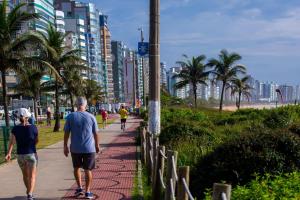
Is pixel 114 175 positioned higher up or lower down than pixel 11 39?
lower down

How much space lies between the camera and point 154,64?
44.7 ft

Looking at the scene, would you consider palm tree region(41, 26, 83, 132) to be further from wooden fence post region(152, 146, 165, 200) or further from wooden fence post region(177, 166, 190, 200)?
wooden fence post region(177, 166, 190, 200)

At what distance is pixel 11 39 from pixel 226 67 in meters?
36.6

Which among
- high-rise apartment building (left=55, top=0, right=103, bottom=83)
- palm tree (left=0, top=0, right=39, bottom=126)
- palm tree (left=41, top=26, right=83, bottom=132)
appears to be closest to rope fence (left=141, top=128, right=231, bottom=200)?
palm tree (left=0, top=0, right=39, bottom=126)

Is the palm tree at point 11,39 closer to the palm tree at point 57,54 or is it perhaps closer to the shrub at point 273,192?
the palm tree at point 57,54

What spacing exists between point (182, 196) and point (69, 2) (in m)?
158

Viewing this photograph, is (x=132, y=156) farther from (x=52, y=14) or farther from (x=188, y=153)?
(x=52, y=14)

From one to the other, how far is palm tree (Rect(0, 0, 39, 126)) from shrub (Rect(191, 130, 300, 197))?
16027mm

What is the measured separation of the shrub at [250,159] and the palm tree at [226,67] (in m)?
48.7

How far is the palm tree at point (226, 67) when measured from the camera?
5528 cm

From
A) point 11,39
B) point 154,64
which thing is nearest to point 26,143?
point 154,64

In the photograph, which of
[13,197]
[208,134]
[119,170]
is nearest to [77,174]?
[13,197]

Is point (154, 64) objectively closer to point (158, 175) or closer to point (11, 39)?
point (158, 175)

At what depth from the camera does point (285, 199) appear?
4.34 metres
